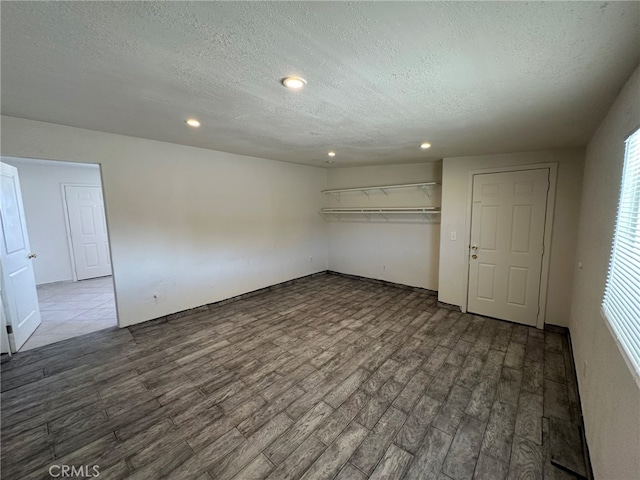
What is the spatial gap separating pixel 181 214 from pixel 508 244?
4706 mm

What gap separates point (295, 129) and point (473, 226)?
118 inches

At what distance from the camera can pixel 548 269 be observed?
3.41m

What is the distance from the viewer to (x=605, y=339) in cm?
154

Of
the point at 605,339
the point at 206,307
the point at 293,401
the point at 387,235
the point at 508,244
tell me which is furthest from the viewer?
the point at 387,235

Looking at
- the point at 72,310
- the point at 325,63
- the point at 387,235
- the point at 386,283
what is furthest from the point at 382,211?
the point at 72,310

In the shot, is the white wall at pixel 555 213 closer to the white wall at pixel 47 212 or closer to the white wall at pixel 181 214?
the white wall at pixel 181 214

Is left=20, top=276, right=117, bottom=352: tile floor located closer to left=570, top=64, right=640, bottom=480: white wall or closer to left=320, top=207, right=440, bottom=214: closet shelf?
left=320, top=207, right=440, bottom=214: closet shelf

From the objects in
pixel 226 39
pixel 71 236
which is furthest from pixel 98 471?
pixel 71 236

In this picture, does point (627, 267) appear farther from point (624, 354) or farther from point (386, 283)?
point (386, 283)

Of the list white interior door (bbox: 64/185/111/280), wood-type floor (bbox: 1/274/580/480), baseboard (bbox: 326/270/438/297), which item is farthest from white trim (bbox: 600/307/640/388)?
white interior door (bbox: 64/185/111/280)

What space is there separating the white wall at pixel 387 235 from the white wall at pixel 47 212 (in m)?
5.72

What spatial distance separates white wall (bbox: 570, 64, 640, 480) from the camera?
3.68 ft

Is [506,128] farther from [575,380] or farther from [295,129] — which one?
[575,380]

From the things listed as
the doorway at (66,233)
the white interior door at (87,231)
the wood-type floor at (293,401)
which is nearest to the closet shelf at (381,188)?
the wood-type floor at (293,401)
